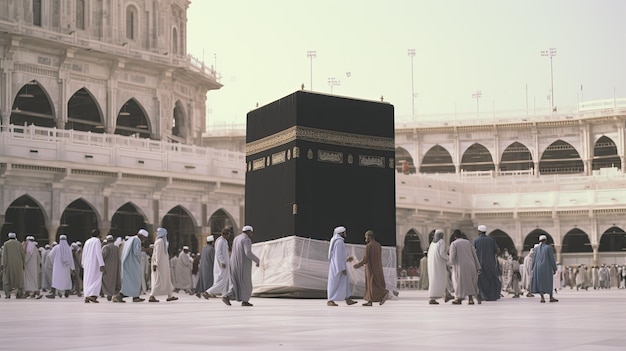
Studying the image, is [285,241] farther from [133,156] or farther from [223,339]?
[133,156]

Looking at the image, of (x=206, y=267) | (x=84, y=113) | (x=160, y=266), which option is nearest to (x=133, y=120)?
(x=84, y=113)

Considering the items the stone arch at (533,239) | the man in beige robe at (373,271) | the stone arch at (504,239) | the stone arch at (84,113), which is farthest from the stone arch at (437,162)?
the man in beige robe at (373,271)

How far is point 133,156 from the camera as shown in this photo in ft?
92.5

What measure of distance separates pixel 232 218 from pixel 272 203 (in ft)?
48.8

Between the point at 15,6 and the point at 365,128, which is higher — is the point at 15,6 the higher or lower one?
the higher one

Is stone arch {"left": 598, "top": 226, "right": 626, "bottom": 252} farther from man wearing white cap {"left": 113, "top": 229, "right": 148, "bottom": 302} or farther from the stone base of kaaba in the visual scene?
man wearing white cap {"left": 113, "top": 229, "right": 148, "bottom": 302}

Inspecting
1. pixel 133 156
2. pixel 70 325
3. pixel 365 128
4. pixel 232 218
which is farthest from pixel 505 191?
pixel 70 325

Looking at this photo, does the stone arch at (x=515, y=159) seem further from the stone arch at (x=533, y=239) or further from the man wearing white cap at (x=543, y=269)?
the man wearing white cap at (x=543, y=269)

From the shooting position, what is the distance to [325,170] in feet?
55.2

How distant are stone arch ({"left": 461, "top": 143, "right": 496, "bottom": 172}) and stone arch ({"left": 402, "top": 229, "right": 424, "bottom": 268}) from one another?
21.9 ft

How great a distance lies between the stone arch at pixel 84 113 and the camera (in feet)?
114

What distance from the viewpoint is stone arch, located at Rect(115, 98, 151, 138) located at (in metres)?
36.5

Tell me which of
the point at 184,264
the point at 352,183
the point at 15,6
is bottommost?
the point at 184,264

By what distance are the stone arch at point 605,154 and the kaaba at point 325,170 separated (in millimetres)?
32642
